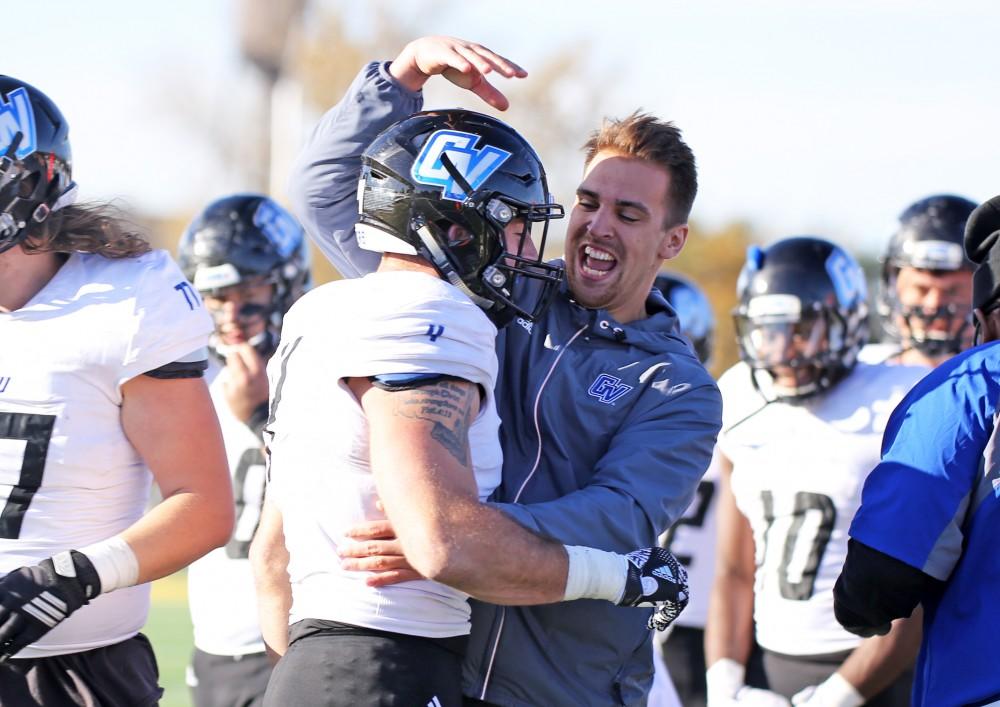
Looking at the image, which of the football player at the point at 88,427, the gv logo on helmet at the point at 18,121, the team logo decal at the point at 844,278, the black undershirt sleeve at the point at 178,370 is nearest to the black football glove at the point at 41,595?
the football player at the point at 88,427

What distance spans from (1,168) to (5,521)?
0.78 metres

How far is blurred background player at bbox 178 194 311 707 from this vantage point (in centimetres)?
483

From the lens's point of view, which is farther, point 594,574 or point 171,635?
point 171,635

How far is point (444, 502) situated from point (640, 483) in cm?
55

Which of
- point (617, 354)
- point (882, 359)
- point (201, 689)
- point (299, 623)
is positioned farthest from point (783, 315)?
point (299, 623)

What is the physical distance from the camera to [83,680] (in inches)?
116

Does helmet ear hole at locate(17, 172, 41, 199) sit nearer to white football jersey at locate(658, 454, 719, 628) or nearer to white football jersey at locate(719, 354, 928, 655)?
white football jersey at locate(719, 354, 928, 655)

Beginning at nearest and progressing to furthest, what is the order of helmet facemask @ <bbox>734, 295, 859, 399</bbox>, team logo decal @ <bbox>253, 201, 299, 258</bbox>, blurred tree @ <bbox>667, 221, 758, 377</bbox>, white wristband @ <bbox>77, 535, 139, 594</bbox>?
white wristband @ <bbox>77, 535, 139, 594</bbox>, helmet facemask @ <bbox>734, 295, 859, 399</bbox>, team logo decal @ <bbox>253, 201, 299, 258</bbox>, blurred tree @ <bbox>667, 221, 758, 377</bbox>

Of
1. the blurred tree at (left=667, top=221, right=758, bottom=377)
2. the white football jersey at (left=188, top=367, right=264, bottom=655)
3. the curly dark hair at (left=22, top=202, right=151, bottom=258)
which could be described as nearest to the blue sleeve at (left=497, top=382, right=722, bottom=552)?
the curly dark hair at (left=22, top=202, right=151, bottom=258)

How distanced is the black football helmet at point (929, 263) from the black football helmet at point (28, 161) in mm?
3990

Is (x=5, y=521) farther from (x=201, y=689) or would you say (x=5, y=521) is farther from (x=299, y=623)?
(x=201, y=689)

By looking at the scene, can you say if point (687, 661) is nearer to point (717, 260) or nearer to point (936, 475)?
point (936, 475)

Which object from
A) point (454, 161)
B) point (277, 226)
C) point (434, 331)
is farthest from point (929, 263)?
point (434, 331)

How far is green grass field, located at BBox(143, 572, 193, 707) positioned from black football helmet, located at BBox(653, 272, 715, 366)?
321cm
